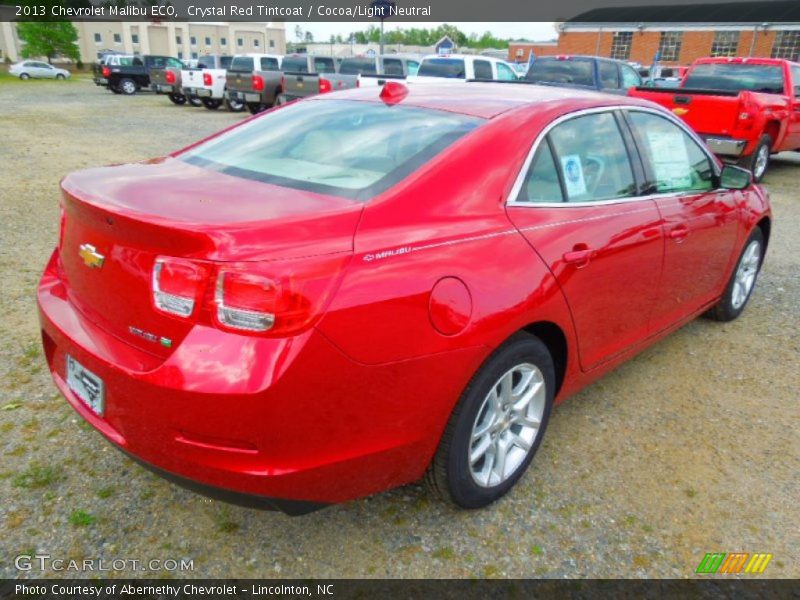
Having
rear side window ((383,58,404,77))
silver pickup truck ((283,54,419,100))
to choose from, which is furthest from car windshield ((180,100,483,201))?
rear side window ((383,58,404,77))

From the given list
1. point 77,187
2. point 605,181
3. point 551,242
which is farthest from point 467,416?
point 77,187

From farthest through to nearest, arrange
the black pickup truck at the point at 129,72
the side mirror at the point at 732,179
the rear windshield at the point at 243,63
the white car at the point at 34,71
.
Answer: the white car at the point at 34,71 < the black pickup truck at the point at 129,72 < the rear windshield at the point at 243,63 < the side mirror at the point at 732,179

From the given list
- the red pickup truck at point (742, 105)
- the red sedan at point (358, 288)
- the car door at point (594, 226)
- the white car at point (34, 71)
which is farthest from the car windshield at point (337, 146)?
the white car at point (34, 71)

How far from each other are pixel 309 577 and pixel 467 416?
2.65 feet

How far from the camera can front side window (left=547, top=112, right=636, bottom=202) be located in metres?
2.75

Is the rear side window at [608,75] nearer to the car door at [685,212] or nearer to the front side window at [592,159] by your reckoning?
the car door at [685,212]

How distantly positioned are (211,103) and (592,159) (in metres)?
20.3

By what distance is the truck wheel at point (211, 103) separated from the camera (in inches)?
807

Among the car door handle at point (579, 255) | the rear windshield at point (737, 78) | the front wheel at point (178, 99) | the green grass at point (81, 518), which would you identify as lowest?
the green grass at point (81, 518)

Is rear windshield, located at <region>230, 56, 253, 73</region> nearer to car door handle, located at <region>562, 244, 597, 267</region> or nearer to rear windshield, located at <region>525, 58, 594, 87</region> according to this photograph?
rear windshield, located at <region>525, 58, 594, 87</region>

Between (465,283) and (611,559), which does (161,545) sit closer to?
(465,283)

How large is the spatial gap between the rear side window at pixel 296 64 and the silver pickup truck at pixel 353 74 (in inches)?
67.7

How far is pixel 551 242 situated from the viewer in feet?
8.23

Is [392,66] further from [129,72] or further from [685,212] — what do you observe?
[129,72]
